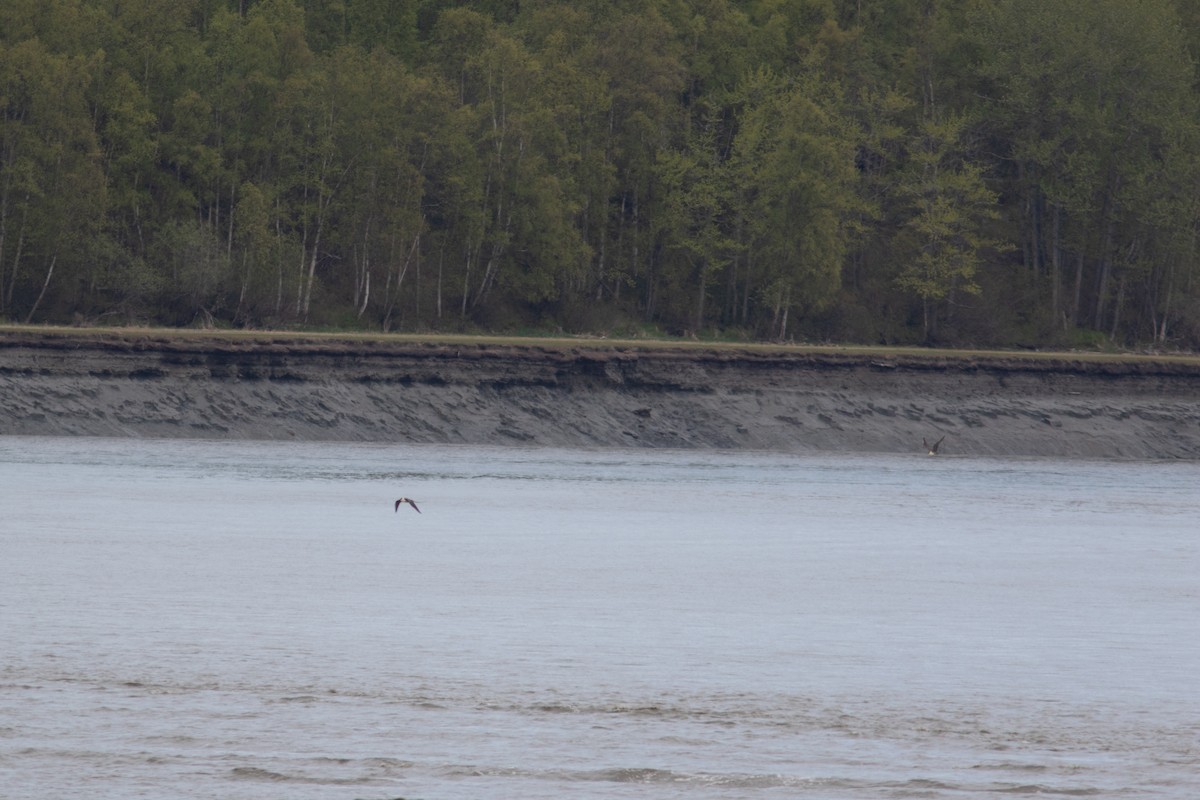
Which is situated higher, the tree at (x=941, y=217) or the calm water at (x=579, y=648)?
the tree at (x=941, y=217)

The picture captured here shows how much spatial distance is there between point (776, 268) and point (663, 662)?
6043 cm

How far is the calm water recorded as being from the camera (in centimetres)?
1292

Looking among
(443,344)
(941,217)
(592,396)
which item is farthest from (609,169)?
(443,344)

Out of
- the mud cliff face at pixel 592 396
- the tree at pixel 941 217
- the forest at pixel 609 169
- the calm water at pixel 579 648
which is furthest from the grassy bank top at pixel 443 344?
the calm water at pixel 579 648

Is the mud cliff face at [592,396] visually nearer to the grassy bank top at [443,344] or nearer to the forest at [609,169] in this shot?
the grassy bank top at [443,344]

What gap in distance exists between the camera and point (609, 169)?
79188mm

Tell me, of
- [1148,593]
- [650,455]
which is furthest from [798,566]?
[650,455]

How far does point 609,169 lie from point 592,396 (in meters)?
22.7

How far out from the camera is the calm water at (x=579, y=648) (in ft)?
42.4

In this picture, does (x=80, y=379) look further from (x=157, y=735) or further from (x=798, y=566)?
(x=157, y=735)

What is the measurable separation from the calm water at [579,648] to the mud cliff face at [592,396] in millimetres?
16218

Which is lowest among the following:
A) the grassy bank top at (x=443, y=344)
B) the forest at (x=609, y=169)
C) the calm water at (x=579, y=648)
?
the calm water at (x=579, y=648)

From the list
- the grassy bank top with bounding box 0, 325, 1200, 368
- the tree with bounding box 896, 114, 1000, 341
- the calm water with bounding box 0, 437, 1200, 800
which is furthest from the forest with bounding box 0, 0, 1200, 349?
the calm water with bounding box 0, 437, 1200, 800

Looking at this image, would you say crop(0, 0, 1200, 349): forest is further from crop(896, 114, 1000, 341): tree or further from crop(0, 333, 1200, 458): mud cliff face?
crop(0, 333, 1200, 458): mud cliff face
